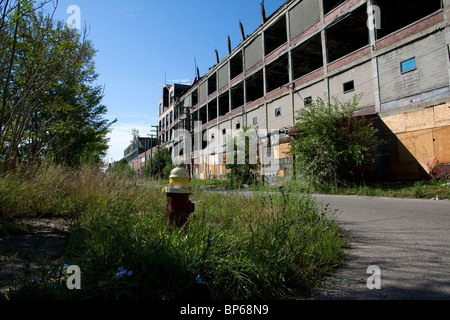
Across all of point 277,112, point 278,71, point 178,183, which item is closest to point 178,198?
point 178,183

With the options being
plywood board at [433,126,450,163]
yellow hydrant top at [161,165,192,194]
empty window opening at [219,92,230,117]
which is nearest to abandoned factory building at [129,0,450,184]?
plywood board at [433,126,450,163]

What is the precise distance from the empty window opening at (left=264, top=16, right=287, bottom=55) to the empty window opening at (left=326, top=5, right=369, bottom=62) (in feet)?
18.9

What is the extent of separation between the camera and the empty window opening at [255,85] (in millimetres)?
28852

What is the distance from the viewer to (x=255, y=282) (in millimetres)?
2053

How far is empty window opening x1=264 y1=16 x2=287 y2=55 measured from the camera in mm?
25672

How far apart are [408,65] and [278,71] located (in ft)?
46.2

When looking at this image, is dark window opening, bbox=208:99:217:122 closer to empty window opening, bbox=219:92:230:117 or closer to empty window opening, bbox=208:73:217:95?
empty window opening, bbox=219:92:230:117

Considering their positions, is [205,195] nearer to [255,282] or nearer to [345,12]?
[255,282]

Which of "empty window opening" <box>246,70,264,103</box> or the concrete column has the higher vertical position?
"empty window opening" <box>246,70,264,103</box>

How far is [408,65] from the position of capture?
14.4 metres
